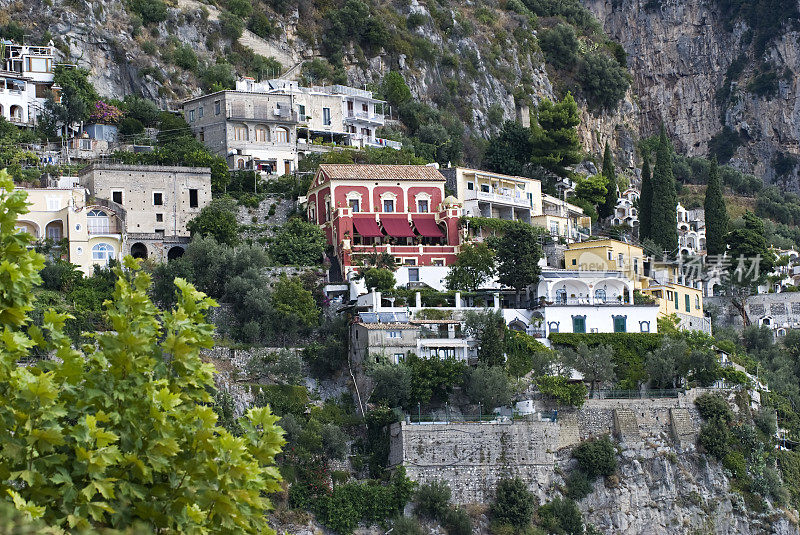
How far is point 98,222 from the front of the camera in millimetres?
62906

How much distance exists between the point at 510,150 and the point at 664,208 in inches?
461

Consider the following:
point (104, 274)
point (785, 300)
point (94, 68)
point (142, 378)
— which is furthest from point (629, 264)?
point (142, 378)

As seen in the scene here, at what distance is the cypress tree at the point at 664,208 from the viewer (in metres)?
76.9

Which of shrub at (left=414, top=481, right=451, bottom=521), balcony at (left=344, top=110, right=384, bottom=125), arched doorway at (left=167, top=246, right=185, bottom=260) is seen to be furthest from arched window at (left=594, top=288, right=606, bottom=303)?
balcony at (left=344, top=110, right=384, bottom=125)

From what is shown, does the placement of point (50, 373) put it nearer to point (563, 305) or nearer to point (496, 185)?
point (563, 305)

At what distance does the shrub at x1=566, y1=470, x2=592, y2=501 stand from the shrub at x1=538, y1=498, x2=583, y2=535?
0.80 m

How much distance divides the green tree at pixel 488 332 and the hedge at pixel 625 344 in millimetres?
3365

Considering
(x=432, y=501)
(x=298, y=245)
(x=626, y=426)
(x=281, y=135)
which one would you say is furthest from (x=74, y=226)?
(x=626, y=426)

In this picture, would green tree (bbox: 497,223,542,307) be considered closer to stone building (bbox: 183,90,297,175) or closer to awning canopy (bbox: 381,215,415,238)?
awning canopy (bbox: 381,215,415,238)

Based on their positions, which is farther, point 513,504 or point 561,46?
point 561,46

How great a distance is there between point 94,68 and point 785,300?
44.0 meters

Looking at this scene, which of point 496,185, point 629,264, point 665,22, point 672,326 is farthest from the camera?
point 665,22

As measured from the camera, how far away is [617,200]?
288ft

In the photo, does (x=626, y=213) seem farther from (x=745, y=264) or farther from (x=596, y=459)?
(x=596, y=459)
